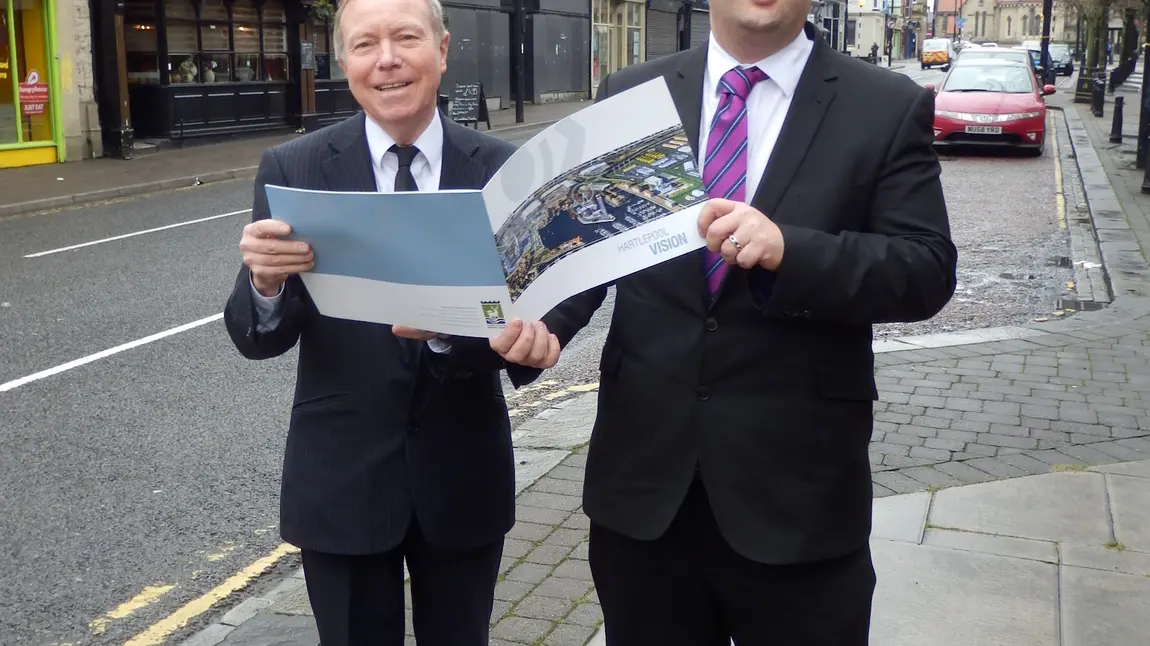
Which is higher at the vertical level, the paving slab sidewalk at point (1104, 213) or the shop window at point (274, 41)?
the shop window at point (274, 41)

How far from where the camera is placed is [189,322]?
8000 mm

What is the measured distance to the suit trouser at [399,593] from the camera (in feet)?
7.72

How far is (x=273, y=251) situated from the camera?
204cm

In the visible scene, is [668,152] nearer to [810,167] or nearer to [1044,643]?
[810,167]

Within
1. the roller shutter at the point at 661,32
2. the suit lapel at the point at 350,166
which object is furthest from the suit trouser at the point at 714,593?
the roller shutter at the point at 661,32

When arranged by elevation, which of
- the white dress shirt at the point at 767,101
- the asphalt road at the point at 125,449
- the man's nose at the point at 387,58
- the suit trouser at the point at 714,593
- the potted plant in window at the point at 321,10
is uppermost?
the potted plant in window at the point at 321,10

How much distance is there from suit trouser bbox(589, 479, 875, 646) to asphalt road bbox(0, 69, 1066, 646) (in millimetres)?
2277

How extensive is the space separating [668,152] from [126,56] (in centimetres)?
2014

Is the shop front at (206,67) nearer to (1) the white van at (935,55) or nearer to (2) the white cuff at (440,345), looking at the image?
(2) the white cuff at (440,345)

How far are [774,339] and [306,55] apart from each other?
23.0m

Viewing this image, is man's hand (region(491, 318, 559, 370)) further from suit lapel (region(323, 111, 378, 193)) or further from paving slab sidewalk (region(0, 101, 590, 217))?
paving slab sidewalk (region(0, 101, 590, 217))

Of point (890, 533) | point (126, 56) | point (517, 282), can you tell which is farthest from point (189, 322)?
point (126, 56)

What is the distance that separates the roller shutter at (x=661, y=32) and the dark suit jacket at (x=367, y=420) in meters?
43.4

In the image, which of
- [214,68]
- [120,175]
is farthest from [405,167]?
[214,68]
